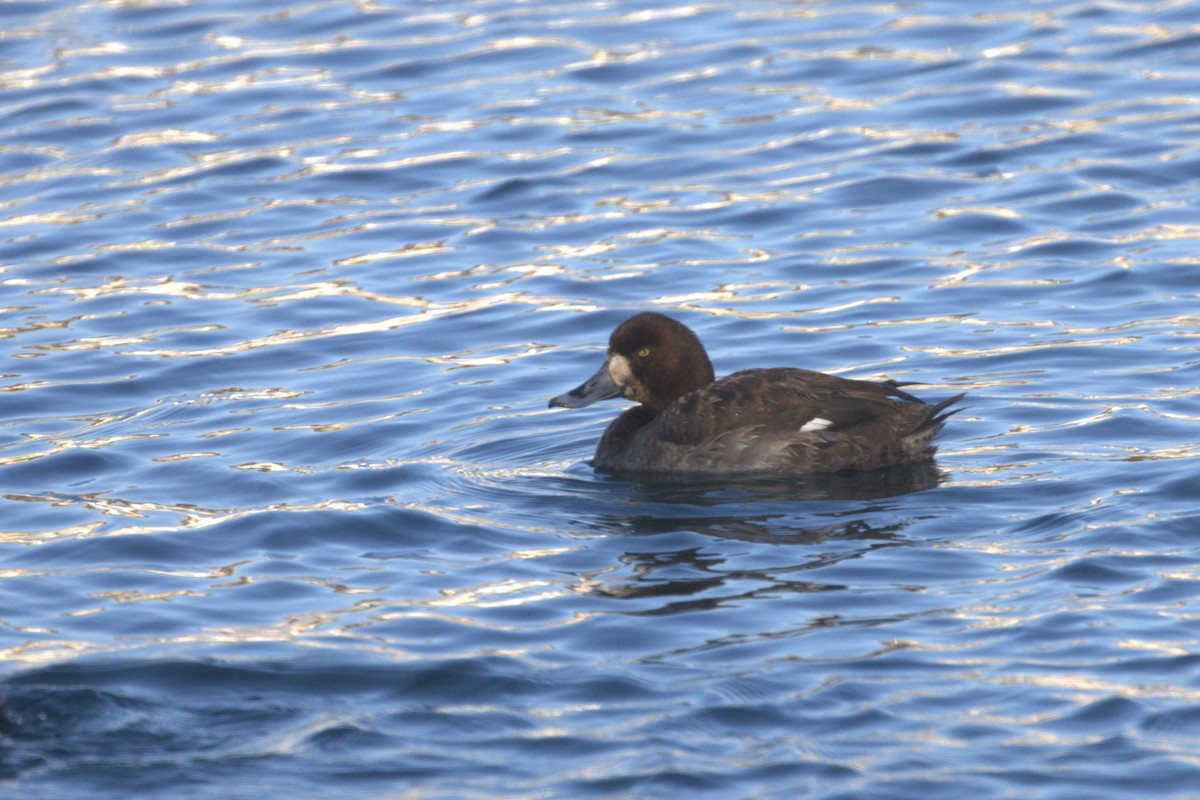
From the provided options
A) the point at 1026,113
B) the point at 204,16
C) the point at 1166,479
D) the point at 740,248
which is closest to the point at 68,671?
the point at 1166,479

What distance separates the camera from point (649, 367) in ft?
31.3

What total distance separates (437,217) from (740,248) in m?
2.53

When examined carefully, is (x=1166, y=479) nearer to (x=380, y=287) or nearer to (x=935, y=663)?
(x=935, y=663)

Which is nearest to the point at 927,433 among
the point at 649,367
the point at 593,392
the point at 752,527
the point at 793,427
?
the point at 793,427

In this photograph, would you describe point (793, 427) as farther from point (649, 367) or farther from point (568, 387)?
point (568, 387)

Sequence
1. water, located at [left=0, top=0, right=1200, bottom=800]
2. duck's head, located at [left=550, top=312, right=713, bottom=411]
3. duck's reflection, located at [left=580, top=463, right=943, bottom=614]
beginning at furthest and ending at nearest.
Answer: duck's head, located at [left=550, top=312, right=713, bottom=411] < duck's reflection, located at [left=580, top=463, right=943, bottom=614] < water, located at [left=0, top=0, right=1200, bottom=800]

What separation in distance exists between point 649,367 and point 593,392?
32 cm

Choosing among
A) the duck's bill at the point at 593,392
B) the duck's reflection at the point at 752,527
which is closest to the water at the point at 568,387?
the duck's reflection at the point at 752,527

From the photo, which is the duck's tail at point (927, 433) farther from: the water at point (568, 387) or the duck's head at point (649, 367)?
the duck's head at point (649, 367)

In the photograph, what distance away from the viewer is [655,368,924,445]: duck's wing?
8711 millimetres

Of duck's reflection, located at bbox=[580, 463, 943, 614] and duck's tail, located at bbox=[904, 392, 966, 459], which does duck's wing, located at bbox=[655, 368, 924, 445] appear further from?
duck's reflection, located at bbox=[580, 463, 943, 614]

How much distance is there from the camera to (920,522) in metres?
7.84

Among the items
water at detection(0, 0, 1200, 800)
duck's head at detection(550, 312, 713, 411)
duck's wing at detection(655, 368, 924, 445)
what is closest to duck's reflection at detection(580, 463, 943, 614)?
water at detection(0, 0, 1200, 800)

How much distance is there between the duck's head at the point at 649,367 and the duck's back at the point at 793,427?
1.69ft
